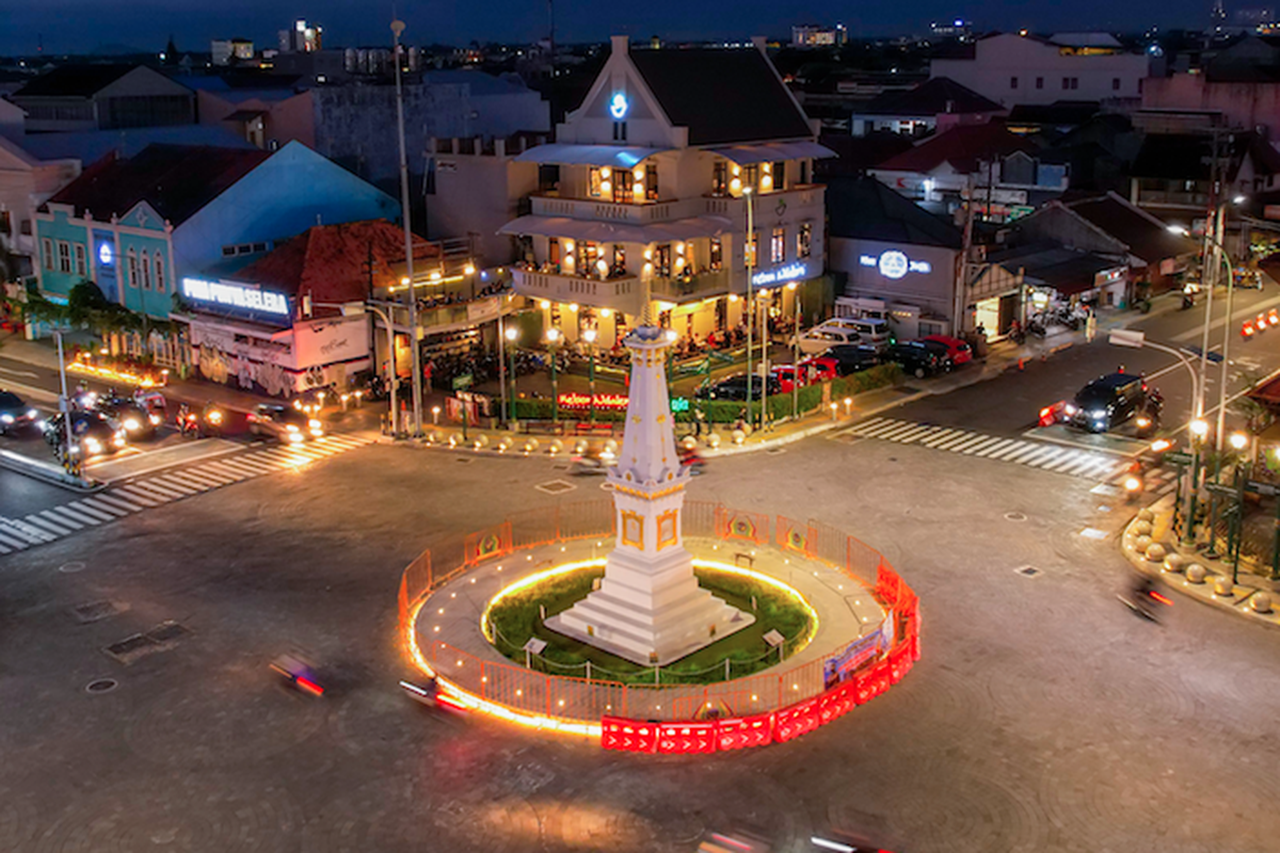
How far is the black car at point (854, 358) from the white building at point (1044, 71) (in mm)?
72039

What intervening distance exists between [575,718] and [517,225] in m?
41.1

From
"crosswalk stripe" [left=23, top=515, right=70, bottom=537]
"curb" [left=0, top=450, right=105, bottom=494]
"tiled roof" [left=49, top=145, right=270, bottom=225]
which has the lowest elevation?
"crosswalk stripe" [left=23, top=515, right=70, bottom=537]

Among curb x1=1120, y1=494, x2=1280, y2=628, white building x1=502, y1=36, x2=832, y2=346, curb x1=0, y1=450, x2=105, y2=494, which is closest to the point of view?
curb x1=1120, y1=494, x2=1280, y2=628

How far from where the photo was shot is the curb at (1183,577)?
31.6 metres

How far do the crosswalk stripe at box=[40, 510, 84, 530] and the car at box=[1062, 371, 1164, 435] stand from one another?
118 ft

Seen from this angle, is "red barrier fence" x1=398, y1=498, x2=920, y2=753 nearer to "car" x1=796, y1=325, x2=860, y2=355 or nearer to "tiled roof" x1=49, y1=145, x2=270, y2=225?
"car" x1=796, y1=325, x2=860, y2=355

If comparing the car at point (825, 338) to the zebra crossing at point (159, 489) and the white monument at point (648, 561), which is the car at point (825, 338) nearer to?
the zebra crossing at point (159, 489)

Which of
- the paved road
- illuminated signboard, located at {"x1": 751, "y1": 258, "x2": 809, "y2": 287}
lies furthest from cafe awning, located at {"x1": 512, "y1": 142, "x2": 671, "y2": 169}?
the paved road

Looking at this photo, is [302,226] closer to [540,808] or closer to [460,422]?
[460,422]

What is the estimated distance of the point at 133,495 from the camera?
141ft

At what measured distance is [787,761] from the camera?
2498 centimetres

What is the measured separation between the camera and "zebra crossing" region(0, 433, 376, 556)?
1550 inches

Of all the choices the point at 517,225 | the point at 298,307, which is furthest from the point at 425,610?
the point at 517,225

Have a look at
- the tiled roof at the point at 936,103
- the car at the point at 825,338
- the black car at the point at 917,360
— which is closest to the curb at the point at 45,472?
the car at the point at 825,338
